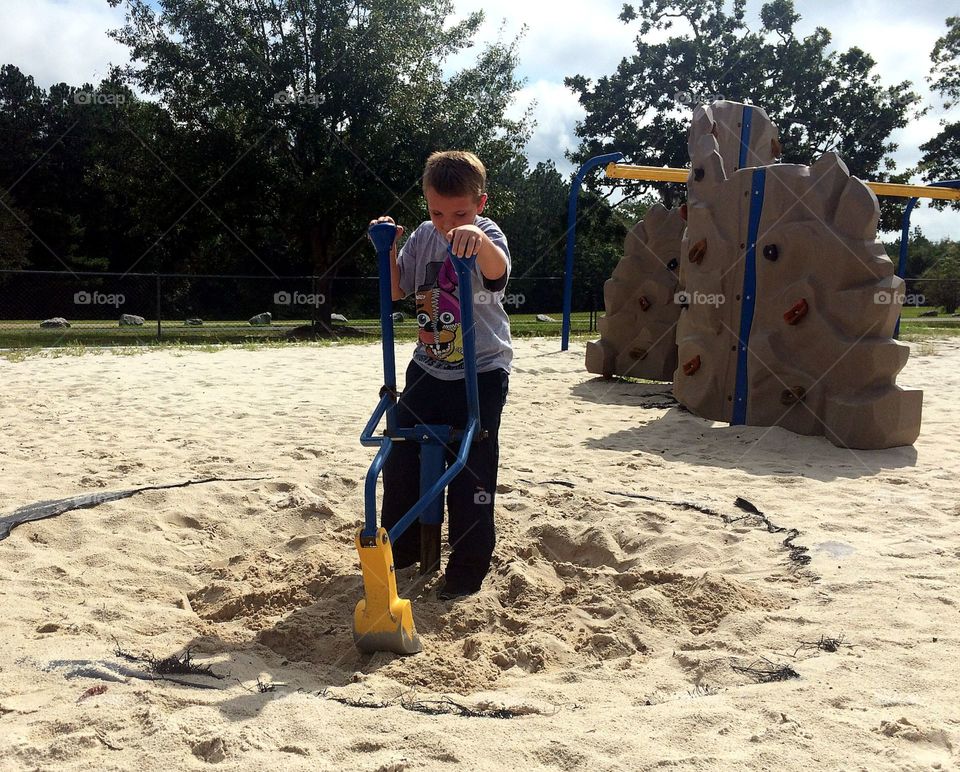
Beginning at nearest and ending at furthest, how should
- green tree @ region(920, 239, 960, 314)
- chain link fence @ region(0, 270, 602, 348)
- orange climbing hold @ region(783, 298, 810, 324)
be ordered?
1. orange climbing hold @ region(783, 298, 810, 324)
2. chain link fence @ region(0, 270, 602, 348)
3. green tree @ region(920, 239, 960, 314)

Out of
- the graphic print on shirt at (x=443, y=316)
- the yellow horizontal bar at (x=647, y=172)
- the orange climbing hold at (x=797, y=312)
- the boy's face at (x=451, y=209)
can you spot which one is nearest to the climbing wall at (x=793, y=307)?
the orange climbing hold at (x=797, y=312)

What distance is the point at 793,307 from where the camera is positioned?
5.60 m

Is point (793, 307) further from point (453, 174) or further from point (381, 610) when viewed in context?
point (381, 610)

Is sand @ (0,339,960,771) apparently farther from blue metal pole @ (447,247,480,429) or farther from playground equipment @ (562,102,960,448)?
blue metal pole @ (447,247,480,429)

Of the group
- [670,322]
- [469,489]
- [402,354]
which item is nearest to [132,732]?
[469,489]

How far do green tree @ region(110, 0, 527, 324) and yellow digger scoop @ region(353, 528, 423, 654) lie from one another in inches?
585

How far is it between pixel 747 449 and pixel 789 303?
1110 millimetres

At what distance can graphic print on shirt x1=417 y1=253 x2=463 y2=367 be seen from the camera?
9.12 feet

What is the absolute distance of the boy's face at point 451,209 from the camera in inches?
101

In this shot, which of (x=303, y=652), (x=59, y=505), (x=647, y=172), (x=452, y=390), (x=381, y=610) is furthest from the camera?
(x=647, y=172)

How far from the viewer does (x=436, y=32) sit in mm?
19266

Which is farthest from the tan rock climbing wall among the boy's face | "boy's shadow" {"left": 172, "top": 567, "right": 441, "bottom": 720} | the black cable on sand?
"boy's shadow" {"left": 172, "top": 567, "right": 441, "bottom": 720}

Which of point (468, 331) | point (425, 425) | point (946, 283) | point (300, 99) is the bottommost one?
point (425, 425)

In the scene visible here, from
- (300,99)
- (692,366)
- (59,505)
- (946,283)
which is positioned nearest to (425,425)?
(59,505)
